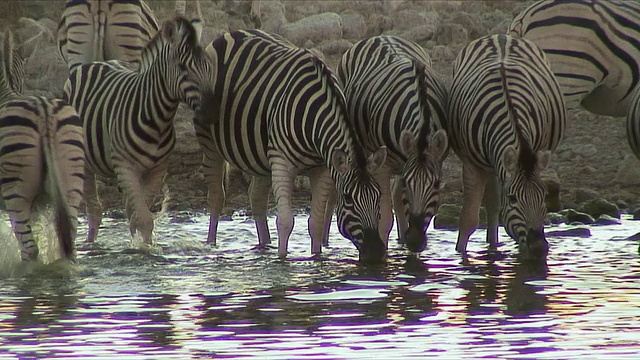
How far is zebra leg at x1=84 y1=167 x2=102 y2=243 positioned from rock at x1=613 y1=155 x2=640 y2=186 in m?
5.82

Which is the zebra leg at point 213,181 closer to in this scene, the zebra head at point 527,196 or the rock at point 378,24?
the zebra head at point 527,196

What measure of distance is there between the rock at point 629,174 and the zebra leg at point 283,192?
18.1 feet

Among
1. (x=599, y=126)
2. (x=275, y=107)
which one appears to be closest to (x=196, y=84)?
(x=275, y=107)

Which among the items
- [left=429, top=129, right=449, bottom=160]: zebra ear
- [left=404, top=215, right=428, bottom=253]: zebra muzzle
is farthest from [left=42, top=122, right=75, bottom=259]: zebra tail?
[left=429, top=129, right=449, bottom=160]: zebra ear

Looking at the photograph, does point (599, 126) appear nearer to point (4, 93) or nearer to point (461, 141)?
point (461, 141)

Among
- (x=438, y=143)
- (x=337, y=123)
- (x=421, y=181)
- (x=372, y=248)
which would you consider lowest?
(x=372, y=248)

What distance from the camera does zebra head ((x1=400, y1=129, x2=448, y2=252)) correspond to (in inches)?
396

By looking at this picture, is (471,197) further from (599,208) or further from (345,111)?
(599,208)

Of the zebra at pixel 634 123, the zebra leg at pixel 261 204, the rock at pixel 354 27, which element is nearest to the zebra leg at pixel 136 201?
the zebra leg at pixel 261 204

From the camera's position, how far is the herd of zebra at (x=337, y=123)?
963 centimetres

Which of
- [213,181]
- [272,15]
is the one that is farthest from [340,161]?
[272,15]

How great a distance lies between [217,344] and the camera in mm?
6836

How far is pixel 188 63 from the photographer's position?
35.4ft

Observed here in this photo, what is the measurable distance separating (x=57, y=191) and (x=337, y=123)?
6.87ft
